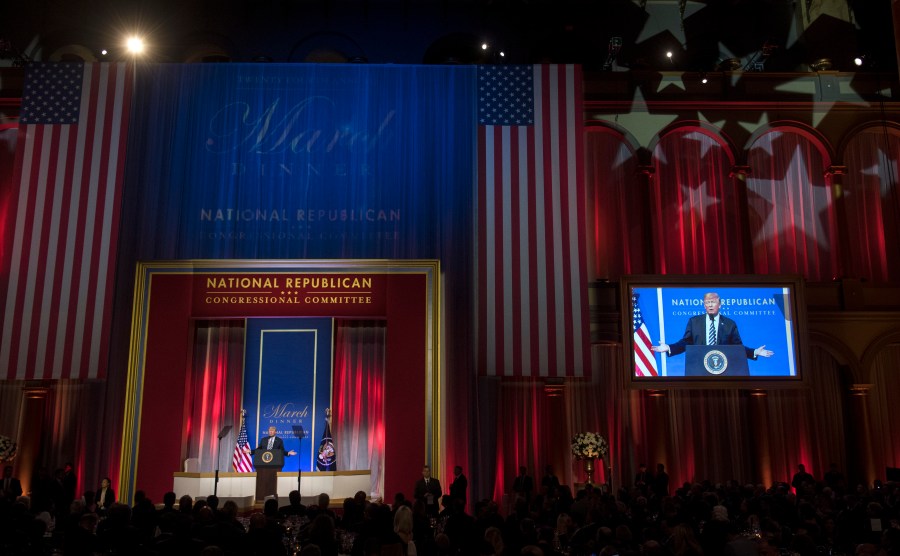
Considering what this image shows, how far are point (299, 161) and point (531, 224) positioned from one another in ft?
15.8

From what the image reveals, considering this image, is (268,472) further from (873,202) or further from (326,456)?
(873,202)

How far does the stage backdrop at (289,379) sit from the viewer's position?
16469 mm

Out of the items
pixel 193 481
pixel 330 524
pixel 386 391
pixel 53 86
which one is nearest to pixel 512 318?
pixel 386 391

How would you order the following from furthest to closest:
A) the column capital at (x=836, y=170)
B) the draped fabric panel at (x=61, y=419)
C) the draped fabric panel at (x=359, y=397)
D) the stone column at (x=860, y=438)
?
the column capital at (x=836, y=170), the stone column at (x=860, y=438), the draped fabric panel at (x=359, y=397), the draped fabric panel at (x=61, y=419)

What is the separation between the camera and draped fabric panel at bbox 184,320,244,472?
16.4 metres

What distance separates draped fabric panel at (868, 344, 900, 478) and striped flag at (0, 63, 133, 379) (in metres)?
16.1

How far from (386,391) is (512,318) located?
2.79 metres

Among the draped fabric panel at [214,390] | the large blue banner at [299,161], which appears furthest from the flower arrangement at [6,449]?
the large blue banner at [299,161]

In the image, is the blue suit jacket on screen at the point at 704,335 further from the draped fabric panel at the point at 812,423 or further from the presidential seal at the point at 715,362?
the draped fabric panel at the point at 812,423

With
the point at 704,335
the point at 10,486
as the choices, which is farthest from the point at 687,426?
the point at 10,486

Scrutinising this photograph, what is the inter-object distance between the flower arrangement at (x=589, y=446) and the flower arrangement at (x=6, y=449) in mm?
10932

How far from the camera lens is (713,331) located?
16.3 meters

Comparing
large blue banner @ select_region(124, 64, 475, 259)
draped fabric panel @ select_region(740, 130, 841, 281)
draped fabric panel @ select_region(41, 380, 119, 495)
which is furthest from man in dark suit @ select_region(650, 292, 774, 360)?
→ draped fabric panel @ select_region(41, 380, 119, 495)

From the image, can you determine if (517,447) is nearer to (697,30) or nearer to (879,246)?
(879,246)
